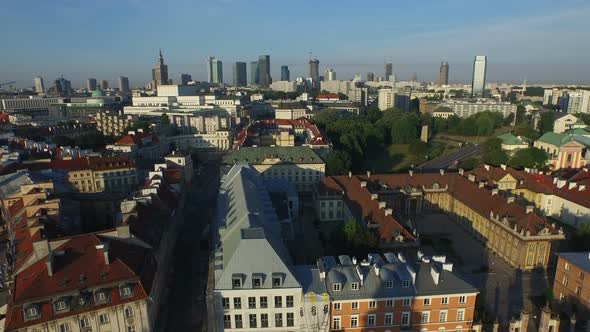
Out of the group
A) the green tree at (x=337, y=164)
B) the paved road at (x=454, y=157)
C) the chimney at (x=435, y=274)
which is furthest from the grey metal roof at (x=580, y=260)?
the paved road at (x=454, y=157)

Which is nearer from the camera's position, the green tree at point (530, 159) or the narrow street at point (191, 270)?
the narrow street at point (191, 270)

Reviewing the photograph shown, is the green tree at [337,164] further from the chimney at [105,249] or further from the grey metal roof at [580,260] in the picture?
the chimney at [105,249]

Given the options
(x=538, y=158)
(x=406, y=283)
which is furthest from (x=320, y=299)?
(x=538, y=158)

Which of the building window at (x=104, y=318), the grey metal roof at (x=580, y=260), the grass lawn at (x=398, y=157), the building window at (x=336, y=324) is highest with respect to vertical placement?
the grey metal roof at (x=580, y=260)

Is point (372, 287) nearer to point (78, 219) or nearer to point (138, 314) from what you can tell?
point (138, 314)

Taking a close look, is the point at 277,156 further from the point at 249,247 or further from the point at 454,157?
the point at 454,157

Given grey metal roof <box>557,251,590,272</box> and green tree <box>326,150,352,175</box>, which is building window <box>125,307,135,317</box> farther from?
green tree <box>326,150,352,175</box>
